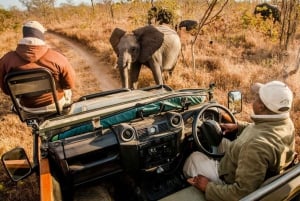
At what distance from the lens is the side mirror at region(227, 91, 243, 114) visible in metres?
3.16

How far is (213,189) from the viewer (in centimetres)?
235

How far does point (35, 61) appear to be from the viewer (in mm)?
3854

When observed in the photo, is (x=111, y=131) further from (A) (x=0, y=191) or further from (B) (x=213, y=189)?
(A) (x=0, y=191)

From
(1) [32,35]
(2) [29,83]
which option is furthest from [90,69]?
(2) [29,83]

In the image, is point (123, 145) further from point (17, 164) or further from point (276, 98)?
point (276, 98)

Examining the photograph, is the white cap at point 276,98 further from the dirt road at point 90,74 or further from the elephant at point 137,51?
the dirt road at point 90,74

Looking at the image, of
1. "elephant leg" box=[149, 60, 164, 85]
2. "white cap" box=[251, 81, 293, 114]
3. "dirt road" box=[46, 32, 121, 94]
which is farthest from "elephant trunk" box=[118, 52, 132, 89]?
"white cap" box=[251, 81, 293, 114]

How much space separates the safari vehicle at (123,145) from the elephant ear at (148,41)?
4632mm

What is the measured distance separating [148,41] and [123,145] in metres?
5.48

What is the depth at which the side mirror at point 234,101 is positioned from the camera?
3158 millimetres

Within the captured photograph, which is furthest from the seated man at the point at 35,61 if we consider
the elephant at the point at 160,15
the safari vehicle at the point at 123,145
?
the elephant at the point at 160,15

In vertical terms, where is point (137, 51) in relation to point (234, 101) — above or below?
above

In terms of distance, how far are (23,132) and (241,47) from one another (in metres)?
9.78

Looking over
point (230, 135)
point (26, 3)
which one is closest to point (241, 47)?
point (230, 135)
